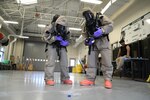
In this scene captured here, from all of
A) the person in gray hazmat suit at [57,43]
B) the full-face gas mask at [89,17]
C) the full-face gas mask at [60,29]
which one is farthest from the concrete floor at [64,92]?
the full-face gas mask at [89,17]

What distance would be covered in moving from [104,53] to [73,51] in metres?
14.5

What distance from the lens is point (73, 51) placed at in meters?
16.7

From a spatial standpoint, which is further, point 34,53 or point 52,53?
point 34,53

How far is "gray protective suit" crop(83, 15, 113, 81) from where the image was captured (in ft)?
7.37

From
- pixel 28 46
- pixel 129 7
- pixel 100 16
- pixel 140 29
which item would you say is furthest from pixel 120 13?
pixel 28 46

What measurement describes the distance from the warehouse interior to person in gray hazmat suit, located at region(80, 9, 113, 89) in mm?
229

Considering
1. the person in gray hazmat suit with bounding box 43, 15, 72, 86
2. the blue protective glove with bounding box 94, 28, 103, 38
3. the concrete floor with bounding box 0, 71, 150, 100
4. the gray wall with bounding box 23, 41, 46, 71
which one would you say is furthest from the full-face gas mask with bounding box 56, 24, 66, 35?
the gray wall with bounding box 23, 41, 46, 71

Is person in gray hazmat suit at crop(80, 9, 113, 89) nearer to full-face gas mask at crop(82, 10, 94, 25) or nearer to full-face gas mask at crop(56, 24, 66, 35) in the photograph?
full-face gas mask at crop(82, 10, 94, 25)

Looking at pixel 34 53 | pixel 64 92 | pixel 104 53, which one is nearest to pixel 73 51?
pixel 34 53

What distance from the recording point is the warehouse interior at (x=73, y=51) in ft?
5.12

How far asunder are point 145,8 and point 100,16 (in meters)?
4.00

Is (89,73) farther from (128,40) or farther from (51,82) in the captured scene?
(128,40)

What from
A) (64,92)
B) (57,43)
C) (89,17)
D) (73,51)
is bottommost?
(64,92)

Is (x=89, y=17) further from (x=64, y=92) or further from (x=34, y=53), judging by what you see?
(x=34, y=53)
